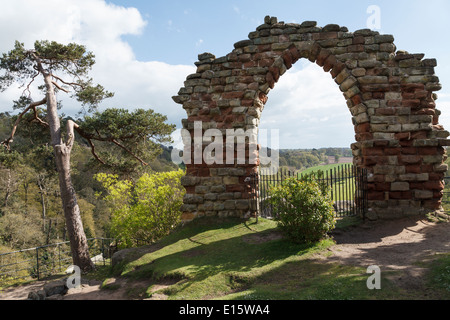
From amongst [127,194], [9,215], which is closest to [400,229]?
[127,194]

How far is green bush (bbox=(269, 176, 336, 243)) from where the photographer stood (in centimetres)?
648

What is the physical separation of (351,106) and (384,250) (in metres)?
4.40

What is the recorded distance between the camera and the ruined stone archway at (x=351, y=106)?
27.5 ft

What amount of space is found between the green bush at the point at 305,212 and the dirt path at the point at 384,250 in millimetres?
588

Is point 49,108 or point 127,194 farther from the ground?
point 49,108

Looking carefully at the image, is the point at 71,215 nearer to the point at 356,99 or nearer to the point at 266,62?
the point at 266,62

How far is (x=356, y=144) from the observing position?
29.1 feet

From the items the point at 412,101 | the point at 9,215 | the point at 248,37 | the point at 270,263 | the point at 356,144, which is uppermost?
the point at 248,37

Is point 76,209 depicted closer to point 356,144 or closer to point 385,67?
point 356,144

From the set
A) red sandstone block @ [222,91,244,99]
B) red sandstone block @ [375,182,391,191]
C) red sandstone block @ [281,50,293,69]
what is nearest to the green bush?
red sandstone block @ [375,182,391,191]

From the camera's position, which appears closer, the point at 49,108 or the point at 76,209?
the point at 76,209

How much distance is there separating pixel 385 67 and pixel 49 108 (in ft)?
39.8
